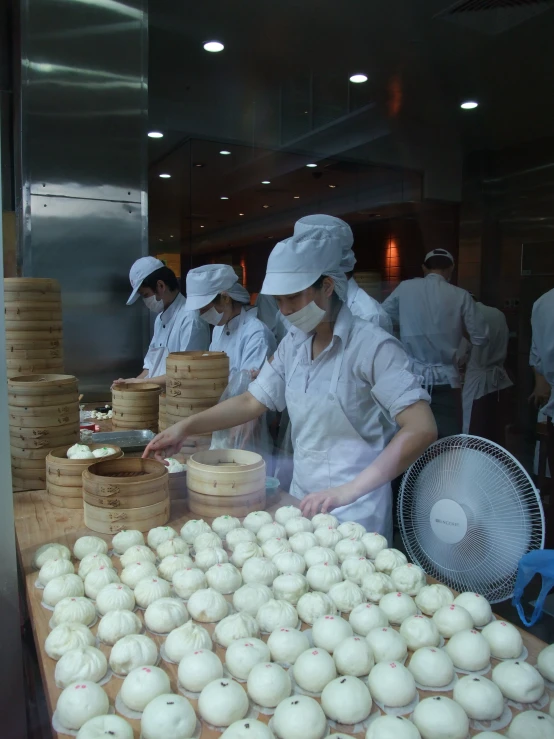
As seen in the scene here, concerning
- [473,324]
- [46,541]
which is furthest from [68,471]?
[473,324]

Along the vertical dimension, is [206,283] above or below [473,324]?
above

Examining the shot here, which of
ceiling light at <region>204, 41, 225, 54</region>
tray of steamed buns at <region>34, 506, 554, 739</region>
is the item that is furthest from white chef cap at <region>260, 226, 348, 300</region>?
ceiling light at <region>204, 41, 225, 54</region>

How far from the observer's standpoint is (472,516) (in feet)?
5.18

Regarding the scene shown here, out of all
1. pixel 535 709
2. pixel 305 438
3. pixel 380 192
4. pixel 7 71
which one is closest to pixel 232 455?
pixel 305 438

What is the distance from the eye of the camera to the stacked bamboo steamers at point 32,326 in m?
3.02

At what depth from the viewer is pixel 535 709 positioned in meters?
1.17

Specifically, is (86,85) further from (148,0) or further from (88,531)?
(88,531)

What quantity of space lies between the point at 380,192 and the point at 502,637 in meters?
4.16

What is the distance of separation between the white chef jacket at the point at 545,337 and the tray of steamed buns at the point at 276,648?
2.21m

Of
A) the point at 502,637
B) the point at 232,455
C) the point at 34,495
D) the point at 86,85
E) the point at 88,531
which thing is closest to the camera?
the point at 502,637

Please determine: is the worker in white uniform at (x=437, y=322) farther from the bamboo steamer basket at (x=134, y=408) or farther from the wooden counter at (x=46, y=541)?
the wooden counter at (x=46, y=541)

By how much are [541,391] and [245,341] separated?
6.43 feet

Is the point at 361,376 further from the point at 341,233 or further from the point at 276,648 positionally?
the point at 276,648

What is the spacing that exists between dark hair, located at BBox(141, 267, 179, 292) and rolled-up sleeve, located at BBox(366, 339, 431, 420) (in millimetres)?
2505
